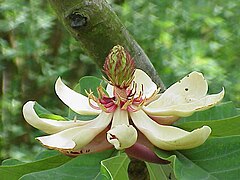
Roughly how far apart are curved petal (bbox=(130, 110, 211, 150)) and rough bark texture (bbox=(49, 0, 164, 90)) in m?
0.18

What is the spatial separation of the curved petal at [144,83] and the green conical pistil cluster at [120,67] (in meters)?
0.04

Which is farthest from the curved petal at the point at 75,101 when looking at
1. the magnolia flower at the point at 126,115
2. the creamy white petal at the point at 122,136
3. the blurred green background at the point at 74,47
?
the blurred green background at the point at 74,47

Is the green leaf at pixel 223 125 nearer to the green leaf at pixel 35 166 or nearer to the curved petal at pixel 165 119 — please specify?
the curved petal at pixel 165 119

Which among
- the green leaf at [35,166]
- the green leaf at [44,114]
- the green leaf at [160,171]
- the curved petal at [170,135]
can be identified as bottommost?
the green leaf at [44,114]

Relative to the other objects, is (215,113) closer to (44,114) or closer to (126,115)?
(126,115)

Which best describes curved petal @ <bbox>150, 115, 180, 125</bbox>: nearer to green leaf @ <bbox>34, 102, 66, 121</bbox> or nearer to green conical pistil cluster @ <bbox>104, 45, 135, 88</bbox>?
green conical pistil cluster @ <bbox>104, 45, 135, 88</bbox>

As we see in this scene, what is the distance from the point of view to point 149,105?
0.72 metres

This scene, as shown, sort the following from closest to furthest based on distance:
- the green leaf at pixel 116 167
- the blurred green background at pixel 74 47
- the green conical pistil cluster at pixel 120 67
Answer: the green leaf at pixel 116 167, the green conical pistil cluster at pixel 120 67, the blurred green background at pixel 74 47

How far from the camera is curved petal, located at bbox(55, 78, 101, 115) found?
75cm

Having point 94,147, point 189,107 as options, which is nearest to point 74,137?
point 94,147

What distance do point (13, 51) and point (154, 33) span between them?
2.03 ft

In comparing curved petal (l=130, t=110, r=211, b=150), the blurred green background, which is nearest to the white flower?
curved petal (l=130, t=110, r=211, b=150)

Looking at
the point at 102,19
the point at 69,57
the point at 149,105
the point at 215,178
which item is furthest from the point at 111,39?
the point at 69,57

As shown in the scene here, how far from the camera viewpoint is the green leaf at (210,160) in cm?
63
